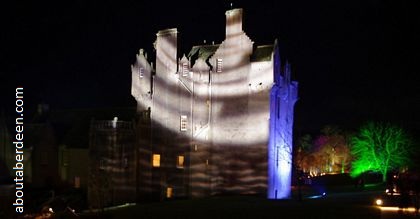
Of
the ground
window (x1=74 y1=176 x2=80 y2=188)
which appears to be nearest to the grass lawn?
the ground

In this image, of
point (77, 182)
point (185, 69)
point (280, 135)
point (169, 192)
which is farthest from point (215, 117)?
point (77, 182)

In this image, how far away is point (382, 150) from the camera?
6844 centimetres

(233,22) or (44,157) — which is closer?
(233,22)

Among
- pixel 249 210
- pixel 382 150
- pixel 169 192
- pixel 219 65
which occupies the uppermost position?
pixel 219 65

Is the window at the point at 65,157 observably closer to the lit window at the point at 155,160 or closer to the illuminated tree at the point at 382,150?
the lit window at the point at 155,160

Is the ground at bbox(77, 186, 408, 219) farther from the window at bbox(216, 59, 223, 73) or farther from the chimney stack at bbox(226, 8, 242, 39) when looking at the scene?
the chimney stack at bbox(226, 8, 242, 39)

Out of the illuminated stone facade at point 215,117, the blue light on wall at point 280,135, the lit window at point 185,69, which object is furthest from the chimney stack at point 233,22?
the lit window at point 185,69

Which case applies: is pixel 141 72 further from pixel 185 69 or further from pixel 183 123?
pixel 183 123

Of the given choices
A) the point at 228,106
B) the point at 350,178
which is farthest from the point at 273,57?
the point at 350,178

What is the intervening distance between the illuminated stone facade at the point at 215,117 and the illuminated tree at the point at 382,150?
19.0 meters

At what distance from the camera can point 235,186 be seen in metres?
47.8

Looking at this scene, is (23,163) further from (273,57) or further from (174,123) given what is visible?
(273,57)

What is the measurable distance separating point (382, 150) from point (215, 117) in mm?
29565

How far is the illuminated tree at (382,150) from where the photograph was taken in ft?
221
